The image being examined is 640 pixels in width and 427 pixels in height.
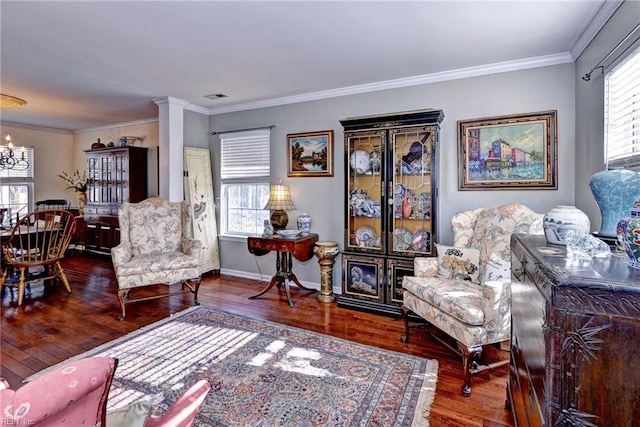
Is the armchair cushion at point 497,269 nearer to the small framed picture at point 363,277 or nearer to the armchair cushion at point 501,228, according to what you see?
the armchair cushion at point 501,228

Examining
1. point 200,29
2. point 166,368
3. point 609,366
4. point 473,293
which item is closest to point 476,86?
Result: point 473,293

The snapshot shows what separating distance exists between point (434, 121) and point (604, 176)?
5.96ft

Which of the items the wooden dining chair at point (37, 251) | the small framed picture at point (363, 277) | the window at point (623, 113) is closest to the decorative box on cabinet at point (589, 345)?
the window at point (623, 113)

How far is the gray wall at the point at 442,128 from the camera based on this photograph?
290 cm

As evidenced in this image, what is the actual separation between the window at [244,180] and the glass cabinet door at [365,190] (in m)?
1.43

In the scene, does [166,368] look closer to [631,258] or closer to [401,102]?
[631,258]

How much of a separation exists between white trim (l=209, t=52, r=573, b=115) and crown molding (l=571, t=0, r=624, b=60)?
18cm

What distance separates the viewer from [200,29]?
241 centimetres

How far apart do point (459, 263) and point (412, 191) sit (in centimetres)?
86

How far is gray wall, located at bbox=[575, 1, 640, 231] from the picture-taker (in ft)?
6.59

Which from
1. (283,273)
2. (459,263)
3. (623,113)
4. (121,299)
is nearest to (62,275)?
(121,299)

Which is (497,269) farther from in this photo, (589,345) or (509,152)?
(589,345)

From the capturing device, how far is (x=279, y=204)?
395 cm

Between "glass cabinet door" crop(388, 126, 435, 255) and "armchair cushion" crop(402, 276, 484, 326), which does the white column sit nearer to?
"glass cabinet door" crop(388, 126, 435, 255)
